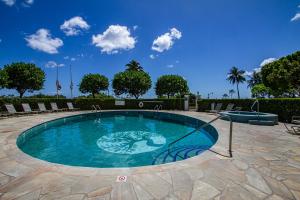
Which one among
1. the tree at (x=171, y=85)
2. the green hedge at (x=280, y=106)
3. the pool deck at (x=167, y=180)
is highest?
the tree at (x=171, y=85)

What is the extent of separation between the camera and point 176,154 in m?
6.43

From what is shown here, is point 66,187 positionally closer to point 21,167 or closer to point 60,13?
point 21,167

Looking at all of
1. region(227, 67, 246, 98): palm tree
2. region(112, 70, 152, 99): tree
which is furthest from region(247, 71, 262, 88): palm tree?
region(112, 70, 152, 99): tree

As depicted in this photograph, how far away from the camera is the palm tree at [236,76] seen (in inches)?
2402

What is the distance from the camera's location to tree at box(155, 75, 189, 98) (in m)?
38.0

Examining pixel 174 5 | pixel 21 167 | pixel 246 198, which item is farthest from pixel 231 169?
pixel 174 5

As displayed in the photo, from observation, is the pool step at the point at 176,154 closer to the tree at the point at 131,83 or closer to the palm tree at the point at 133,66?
the tree at the point at 131,83

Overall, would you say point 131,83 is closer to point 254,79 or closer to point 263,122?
point 263,122

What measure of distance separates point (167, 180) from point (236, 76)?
67.0 metres

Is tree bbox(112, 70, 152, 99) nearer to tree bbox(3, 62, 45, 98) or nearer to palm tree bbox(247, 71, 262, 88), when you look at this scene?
tree bbox(3, 62, 45, 98)

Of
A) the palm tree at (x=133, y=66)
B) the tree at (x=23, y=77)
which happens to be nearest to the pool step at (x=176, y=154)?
the tree at (x=23, y=77)

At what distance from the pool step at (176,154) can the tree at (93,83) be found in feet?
103

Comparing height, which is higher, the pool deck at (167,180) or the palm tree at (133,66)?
the palm tree at (133,66)

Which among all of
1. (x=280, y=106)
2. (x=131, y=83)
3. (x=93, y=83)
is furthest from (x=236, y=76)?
(x=280, y=106)
